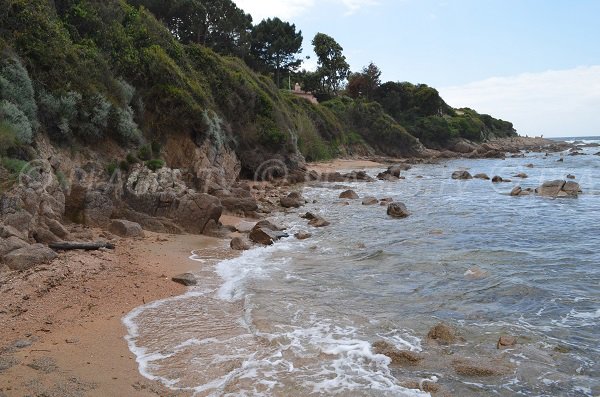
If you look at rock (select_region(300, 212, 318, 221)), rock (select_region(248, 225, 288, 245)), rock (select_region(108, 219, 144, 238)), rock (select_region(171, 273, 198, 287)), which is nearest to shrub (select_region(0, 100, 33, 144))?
rock (select_region(108, 219, 144, 238))

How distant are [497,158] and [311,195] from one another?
4202 centimetres

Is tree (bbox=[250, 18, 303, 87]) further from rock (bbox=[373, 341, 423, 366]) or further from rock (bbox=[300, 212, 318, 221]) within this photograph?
rock (bbox=[373, 341, 423, 366])

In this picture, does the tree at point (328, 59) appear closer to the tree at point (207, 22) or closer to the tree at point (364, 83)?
the tree at point (364, 83)

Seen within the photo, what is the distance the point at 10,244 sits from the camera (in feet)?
27.8

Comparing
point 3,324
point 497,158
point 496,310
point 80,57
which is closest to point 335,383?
point 496,310

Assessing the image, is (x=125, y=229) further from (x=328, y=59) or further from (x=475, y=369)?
(x=328, y=59)

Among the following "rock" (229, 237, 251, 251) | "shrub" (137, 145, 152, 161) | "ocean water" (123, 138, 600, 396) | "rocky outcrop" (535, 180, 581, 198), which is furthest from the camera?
"rocky outcrop" (535, 180, 581, 198)

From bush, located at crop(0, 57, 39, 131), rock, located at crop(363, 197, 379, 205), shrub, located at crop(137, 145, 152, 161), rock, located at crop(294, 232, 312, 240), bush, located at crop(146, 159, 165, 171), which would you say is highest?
bush, located at crop(0, 57, 39, 131)

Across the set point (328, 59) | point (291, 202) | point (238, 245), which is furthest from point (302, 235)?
point (328, 59)

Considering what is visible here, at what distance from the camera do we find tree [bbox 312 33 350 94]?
232 feet

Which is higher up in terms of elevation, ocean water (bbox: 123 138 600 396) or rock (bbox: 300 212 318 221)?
rock (bbox: 300 212 318 221)

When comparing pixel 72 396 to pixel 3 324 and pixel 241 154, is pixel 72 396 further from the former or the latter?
pixel 241 154

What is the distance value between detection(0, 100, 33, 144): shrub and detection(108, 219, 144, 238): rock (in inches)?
116

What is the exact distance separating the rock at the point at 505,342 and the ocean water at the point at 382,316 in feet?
0.30
